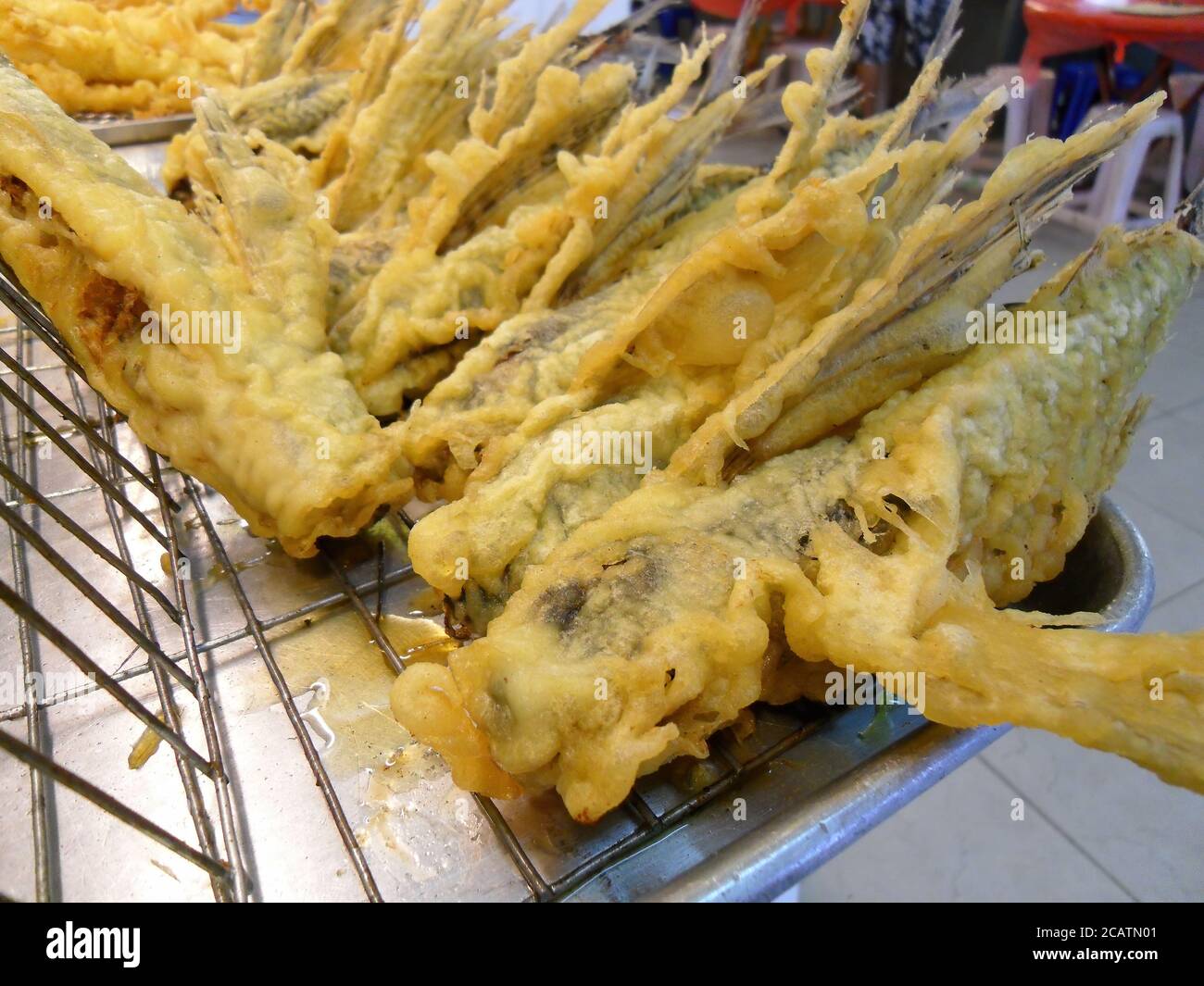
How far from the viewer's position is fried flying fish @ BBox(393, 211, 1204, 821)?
1.20m

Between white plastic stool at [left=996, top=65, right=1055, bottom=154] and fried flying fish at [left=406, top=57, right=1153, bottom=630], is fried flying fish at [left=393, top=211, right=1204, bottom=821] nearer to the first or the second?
fried flying fish at [left=406, top=57, right=1153, bottom=630]

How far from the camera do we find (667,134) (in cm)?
228

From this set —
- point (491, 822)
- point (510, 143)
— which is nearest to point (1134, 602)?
point (491, 822)

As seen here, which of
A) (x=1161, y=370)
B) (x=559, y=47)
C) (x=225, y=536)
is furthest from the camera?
(x=1161, y=370)

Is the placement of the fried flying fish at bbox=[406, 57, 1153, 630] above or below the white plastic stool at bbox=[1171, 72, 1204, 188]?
below

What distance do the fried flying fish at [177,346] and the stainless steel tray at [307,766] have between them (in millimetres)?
134

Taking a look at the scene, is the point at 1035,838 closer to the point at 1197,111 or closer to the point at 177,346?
the point at 177,346

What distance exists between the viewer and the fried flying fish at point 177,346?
1.70 meters

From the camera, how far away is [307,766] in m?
1.47

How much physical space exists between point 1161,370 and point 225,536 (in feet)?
16.9

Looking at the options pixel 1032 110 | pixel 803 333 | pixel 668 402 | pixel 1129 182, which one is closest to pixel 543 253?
pixel 668 402

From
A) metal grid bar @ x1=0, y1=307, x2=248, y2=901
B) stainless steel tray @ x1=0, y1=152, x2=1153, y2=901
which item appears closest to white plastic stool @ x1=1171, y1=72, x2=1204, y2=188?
stainless steel tray @ x1=0, y1=152, x2=1153, y2=901

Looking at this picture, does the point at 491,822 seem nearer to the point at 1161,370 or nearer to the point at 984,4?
the point at 1161,370

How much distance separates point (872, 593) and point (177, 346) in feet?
4.82
